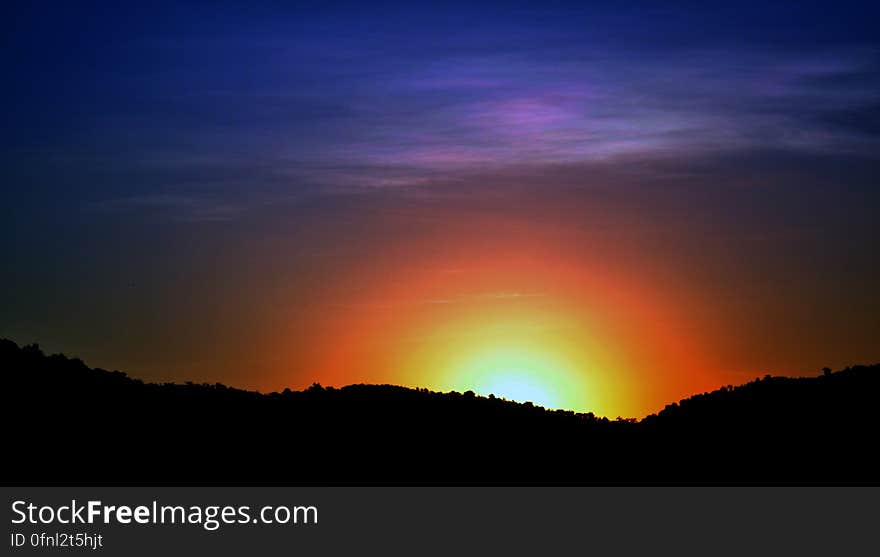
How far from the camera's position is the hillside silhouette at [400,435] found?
4041 cm

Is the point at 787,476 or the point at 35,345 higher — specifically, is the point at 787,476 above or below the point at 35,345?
below

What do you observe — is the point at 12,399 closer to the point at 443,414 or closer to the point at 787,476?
the point at 443,414

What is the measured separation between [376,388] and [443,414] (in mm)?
3688

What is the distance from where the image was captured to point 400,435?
4388 cm

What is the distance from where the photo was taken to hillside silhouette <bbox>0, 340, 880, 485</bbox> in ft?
133

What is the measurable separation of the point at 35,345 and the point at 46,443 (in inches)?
334

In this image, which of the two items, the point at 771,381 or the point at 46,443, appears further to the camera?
the point at 771,381
